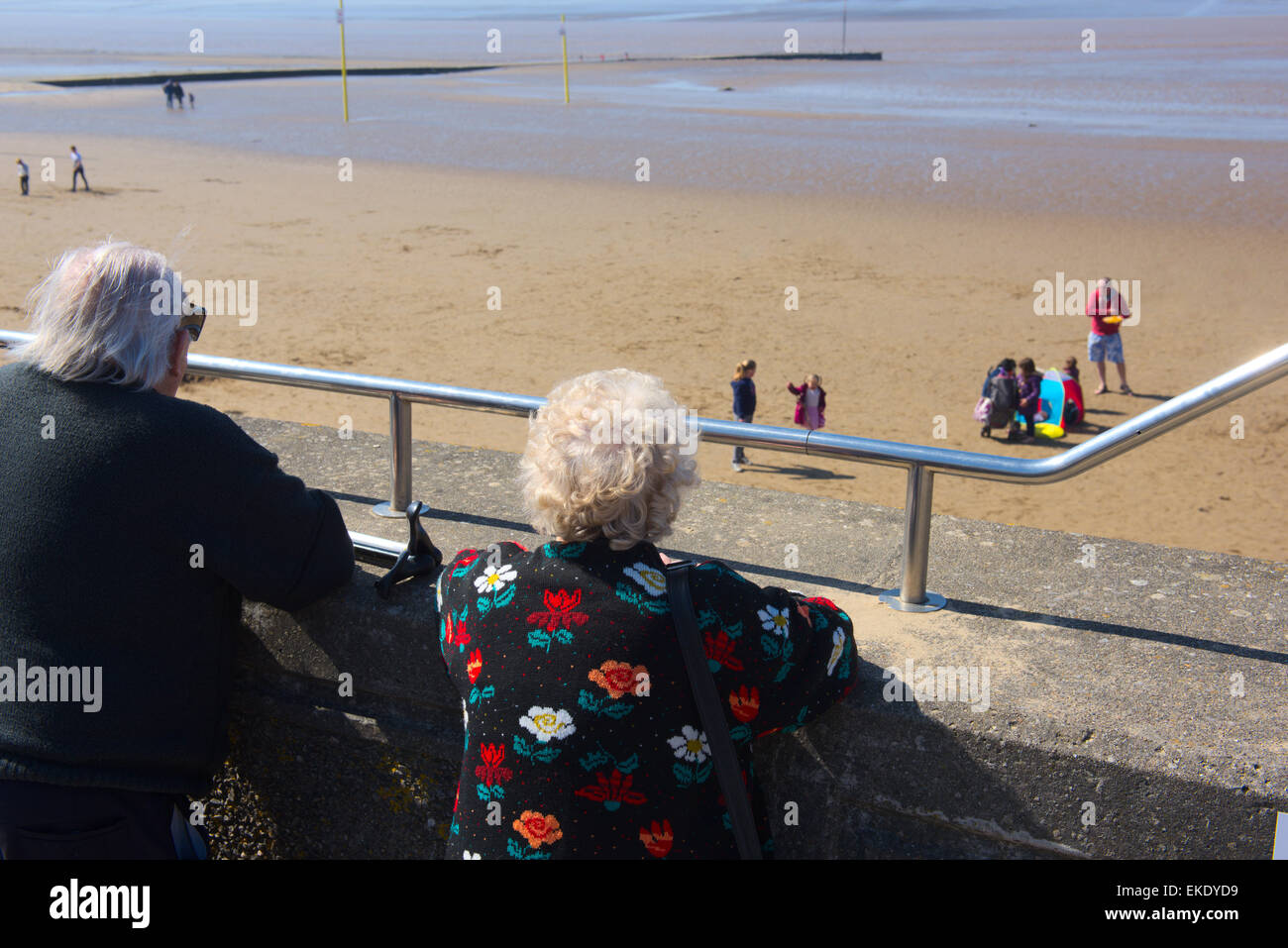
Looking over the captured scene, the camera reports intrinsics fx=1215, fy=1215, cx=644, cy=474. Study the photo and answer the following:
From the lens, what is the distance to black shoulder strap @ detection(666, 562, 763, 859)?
1.78 m

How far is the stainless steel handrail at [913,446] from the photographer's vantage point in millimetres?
2172

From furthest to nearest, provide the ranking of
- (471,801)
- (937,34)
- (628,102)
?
(937,34)
(628,102)
(471,801)

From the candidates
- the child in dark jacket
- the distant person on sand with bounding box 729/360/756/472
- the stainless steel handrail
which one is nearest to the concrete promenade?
the stainless steel handrail

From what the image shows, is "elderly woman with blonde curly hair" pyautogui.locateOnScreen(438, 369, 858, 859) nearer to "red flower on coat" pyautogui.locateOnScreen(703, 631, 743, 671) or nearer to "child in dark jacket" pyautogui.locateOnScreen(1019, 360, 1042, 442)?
"red flower on coat" pyautogui.locateOnScreen(703, 631, 743, 671)

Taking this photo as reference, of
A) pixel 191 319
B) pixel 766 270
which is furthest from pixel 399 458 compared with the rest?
pixel 766 270

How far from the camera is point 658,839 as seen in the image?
5.90 ft

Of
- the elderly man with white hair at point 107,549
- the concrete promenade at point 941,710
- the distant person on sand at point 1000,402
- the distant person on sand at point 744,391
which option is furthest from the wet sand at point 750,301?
the elderly man with white hair at point 107,549

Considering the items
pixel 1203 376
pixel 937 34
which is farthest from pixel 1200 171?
pixel 937 34

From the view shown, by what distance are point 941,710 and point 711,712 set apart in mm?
538

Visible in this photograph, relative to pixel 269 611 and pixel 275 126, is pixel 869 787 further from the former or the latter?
pixel 275 126

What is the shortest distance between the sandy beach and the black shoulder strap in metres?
1.29

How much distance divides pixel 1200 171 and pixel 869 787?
96.3 ft
